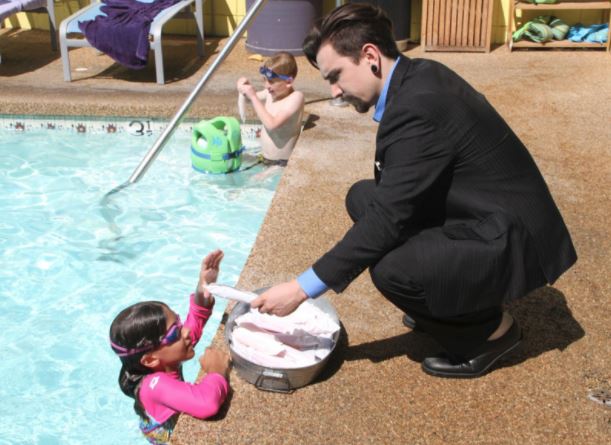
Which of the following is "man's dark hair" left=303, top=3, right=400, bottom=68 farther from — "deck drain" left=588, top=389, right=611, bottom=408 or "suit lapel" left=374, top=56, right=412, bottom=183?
"deck drain" left=588, top=389, right=611, bottom=408

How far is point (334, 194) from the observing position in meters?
4.48

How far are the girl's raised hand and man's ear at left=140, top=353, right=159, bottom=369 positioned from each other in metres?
0.31

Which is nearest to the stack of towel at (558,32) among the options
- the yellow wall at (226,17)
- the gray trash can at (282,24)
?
the yellow wall at (226,17)

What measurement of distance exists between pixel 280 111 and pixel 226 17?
387cm

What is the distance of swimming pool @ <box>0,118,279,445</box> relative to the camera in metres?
3.69

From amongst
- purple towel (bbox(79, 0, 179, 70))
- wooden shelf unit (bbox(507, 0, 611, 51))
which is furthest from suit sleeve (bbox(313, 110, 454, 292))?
wooden shelf unit (bbox(507, 0, 611, 51))

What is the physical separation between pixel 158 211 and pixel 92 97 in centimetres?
174

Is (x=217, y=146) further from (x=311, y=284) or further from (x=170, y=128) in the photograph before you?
(x=311, y=284)

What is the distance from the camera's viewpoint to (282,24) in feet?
26.0

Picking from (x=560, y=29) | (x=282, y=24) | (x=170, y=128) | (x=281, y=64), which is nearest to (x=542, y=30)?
(x=560, y=29)

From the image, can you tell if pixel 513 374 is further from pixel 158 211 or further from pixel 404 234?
pixel 158 211

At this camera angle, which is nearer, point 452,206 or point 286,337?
point 452,206

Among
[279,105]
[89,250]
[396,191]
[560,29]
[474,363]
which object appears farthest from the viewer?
[560,29]

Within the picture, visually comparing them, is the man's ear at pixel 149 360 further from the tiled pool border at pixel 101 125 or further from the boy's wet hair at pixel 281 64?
the tiled pool border at pixel 101 125
